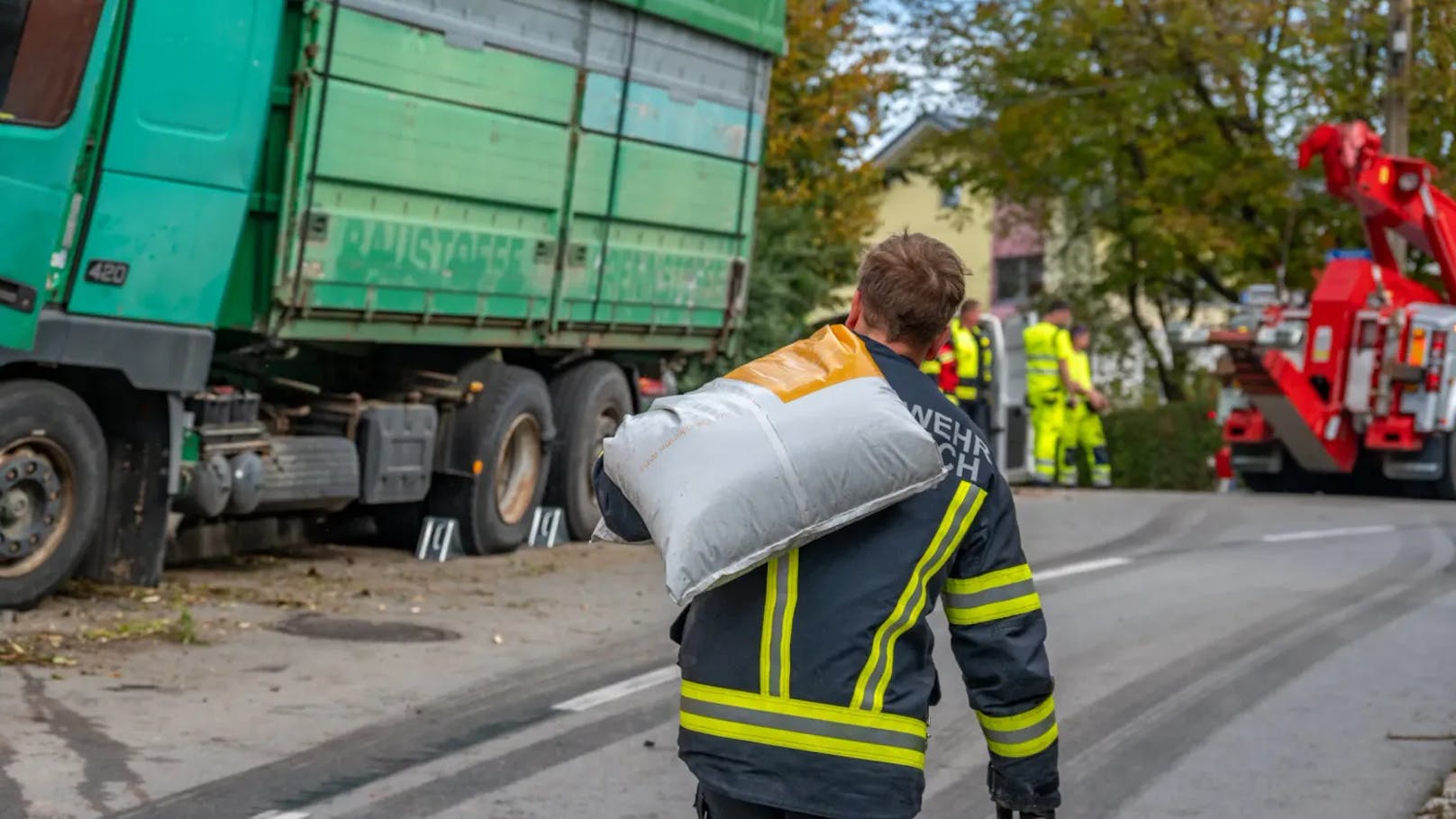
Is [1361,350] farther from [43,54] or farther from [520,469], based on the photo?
[43,54]

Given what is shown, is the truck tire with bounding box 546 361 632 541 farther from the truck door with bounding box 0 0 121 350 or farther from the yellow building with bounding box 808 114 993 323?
the yellow building with bounding box 808 114 993 323

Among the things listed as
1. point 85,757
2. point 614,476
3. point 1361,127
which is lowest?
point 85,757

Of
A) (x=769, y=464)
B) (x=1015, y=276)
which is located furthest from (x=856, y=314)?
(x=1015, y=276)

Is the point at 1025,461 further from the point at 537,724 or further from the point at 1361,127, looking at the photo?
the point at 537,724

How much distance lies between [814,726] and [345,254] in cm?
786

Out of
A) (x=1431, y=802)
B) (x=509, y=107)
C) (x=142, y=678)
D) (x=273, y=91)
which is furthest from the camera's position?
(x=509, y=107)

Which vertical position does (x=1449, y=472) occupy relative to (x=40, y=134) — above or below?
below

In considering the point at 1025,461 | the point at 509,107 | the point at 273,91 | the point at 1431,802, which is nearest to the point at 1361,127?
the point at 1025,461

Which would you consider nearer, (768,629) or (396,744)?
(768,629)

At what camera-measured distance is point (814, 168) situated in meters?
27.2

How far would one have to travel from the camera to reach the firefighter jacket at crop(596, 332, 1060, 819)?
10.4ft

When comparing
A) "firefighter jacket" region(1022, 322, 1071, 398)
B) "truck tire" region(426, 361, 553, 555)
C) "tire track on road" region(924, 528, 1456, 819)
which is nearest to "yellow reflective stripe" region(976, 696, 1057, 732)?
"tire track on road" region(924, 528, 1456, 819)

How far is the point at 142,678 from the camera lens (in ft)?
25.4

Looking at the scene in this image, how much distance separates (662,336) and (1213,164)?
1413 cm
